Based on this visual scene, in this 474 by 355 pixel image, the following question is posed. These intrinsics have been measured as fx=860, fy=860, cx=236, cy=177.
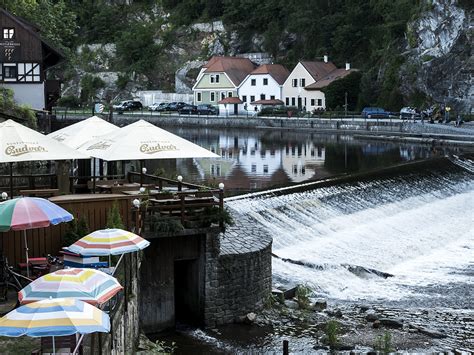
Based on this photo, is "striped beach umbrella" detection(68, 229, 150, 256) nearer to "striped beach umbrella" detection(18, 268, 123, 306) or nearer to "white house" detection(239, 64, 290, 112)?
"striped beach umbrella" detection(18, 268, 123, 306)

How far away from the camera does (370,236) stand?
3192 centimetres

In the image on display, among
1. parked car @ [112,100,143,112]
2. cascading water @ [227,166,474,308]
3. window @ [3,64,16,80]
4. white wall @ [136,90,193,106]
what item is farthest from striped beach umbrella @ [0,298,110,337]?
white wall @ [136,90,193,106]

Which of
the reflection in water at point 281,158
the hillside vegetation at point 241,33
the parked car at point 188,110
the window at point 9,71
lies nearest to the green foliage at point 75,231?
the reflection in water at point 281,158

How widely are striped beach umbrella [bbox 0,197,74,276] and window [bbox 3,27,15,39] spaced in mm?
38268

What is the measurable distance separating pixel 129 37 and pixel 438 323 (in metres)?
106

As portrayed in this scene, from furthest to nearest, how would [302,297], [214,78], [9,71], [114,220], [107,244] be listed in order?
[214,78], [9,71], [302,297], [114,220], [107,244]

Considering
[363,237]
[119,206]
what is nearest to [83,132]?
[119,206]

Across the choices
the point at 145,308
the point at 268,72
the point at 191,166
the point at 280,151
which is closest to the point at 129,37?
the point at 268,72

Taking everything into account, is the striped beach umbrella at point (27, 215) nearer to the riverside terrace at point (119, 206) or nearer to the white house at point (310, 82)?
the riverside terrace at point (119, 206)

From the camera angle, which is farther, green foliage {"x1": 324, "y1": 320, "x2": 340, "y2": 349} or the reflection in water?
the reflection in water

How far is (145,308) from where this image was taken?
18.8 metres

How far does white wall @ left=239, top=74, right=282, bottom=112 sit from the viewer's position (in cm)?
10050

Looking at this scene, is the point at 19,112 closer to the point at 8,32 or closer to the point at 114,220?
the point at 8,32

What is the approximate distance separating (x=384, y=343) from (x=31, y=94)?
37.7 meters
